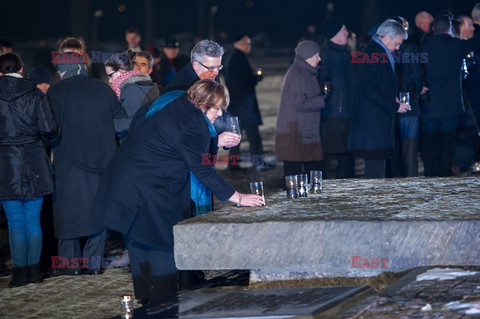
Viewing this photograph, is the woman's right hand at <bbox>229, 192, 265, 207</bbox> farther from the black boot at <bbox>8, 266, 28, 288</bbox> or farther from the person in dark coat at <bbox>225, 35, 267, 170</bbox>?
the person in dark coat at <bbox>225, 35, 267, 170</bbox>

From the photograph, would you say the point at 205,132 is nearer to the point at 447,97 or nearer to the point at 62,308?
the point at 62,308

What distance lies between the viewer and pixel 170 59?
14.8 m

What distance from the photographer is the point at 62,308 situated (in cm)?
823

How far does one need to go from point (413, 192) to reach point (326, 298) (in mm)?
1906

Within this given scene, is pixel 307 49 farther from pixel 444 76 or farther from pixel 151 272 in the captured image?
pixel 151 272

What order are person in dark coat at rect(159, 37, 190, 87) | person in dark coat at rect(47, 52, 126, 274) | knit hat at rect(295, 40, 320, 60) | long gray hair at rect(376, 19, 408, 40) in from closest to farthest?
person in dark coat at rect(47, 52, 126, 274) → long gray hair at rect(376, 19, 408, 40) → knit hat at rect(295, 40, 320, 60) → person in dark coat at rect(159, 37, 190, 87)

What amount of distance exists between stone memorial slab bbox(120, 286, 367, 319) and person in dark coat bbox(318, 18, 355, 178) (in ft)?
18.9

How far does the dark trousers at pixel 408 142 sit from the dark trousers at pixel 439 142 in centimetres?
65

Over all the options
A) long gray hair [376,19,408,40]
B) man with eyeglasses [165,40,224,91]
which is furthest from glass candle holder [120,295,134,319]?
long gray hair [376,19,408,40]

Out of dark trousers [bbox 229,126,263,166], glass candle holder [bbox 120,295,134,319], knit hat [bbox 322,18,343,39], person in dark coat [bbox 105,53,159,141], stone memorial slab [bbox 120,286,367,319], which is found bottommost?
stone memorial slab [bbox 120,286,367,319]

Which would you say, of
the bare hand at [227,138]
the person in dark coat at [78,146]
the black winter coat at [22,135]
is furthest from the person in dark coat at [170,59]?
the bare hand at [227,138]

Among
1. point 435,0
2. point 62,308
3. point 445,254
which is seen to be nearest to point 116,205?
point 62,308

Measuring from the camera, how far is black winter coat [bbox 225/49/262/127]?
15.3 metres

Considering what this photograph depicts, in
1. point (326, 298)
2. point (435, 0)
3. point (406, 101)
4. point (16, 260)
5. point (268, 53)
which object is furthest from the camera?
point (435, 0)
